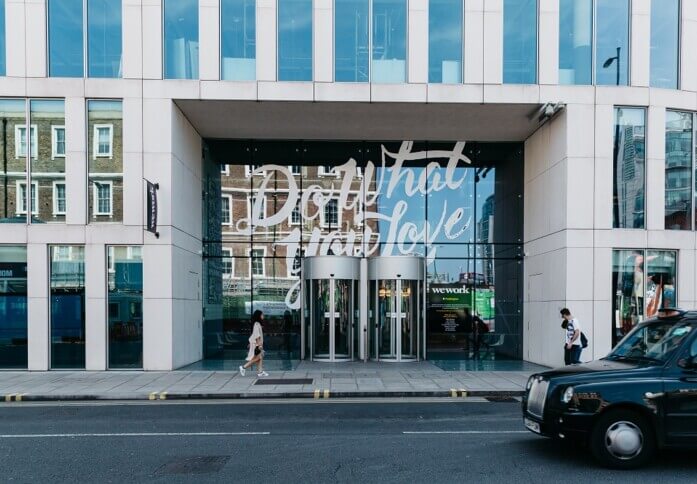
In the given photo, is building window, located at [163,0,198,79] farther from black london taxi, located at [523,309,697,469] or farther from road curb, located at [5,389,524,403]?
black london taxi, located at [523,309,697,469]

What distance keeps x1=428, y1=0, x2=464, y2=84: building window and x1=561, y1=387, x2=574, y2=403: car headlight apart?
11053mm

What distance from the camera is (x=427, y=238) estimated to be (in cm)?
1862

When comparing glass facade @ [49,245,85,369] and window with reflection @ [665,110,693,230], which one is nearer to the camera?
glass facade @ [49,245,85,369]

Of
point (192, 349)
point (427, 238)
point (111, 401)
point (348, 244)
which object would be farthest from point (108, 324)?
point (427, 238)

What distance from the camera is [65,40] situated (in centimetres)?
1516

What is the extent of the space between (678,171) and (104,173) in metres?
15.7

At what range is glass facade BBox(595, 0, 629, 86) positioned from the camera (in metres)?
15.7

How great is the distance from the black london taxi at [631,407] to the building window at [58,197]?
1342cm

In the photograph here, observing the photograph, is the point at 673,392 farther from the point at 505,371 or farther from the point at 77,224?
the point at 77,224

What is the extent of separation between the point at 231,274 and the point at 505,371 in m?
9.04

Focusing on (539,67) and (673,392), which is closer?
(673,392)

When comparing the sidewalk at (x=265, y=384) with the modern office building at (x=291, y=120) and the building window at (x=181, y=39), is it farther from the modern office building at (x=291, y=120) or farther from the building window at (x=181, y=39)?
the building window at (x=181, y=39)

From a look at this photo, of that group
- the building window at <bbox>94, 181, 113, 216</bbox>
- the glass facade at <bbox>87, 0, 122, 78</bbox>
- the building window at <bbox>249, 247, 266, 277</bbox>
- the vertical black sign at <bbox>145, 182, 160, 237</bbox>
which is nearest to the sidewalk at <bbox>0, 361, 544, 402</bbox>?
the vertical black sign at <bbox>145, 182, 160, 237</bbox>

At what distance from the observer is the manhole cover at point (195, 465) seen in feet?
21.4
